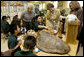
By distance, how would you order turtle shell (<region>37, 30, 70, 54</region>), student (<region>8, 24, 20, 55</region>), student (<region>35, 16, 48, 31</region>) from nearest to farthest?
student (<region>8, 24, 20, 55</region>)
turtle shell (<region>37, 30, 70, 54</region>)
student (<region>35, 16, 48, 31</region>)

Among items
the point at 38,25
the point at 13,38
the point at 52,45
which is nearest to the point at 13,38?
the point at 13,38

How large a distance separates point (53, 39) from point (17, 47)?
3.23 feet

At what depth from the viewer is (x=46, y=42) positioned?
7.81 feet

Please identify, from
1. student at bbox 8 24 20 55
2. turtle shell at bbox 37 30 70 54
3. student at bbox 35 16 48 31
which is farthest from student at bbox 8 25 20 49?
student at bbox 35 16 48 31

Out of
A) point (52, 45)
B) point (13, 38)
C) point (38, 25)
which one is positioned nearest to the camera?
point (13, 38)

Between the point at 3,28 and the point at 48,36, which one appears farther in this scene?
the point at 3,28

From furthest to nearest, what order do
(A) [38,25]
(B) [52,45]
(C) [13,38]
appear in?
(A) [38,25] → (B) [52,45] → (C) [13,38]

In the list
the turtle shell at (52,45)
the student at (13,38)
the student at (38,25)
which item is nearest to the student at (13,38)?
the student at (13,38)

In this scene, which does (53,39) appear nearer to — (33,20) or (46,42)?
(46,42)

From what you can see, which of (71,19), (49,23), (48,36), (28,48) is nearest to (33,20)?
(49,23)

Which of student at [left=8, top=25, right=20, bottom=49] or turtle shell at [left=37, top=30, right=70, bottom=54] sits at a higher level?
student at [left=8, top=25, right=20, bottom=49]

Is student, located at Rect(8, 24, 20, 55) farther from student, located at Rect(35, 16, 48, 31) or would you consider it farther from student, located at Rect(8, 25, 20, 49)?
student, located at Rect(35, 16, 48, 31)

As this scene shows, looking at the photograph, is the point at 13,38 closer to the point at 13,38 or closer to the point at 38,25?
the point at 13,38

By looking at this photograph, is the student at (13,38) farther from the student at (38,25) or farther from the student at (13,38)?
the student at (38,25)
